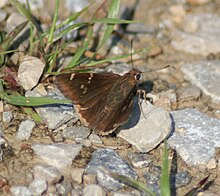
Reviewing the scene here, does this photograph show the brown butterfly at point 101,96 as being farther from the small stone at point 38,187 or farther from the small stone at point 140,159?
the small stone at point 38,187

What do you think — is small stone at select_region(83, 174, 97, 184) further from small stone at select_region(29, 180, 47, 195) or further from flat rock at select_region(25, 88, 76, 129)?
flat rock at select_region(25, 88, 76, 129)

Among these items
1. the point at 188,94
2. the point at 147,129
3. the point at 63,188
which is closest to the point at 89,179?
the point at 63,188

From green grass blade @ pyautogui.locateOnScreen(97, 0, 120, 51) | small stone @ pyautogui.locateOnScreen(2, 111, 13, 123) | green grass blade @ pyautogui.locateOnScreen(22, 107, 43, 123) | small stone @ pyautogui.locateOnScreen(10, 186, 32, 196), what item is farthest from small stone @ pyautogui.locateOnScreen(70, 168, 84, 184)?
green grass blade @ pyautogui.locateOnScreen(97, 0, 120, 51)

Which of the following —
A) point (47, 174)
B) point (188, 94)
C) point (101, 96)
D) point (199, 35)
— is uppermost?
point (199, 35)

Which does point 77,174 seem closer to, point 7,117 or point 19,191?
point 19,191

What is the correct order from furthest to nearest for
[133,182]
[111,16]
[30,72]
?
[111,16] → [30,72] → [133,182]

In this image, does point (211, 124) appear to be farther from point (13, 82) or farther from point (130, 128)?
point (13, 82)
